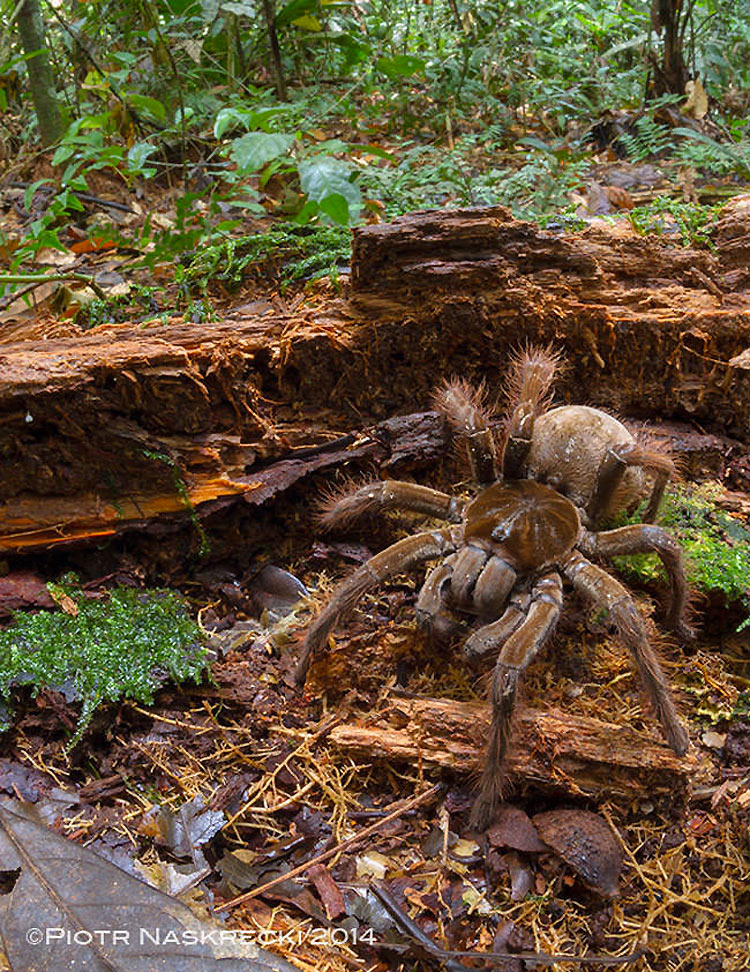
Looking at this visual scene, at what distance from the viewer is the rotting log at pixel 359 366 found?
2969 mm

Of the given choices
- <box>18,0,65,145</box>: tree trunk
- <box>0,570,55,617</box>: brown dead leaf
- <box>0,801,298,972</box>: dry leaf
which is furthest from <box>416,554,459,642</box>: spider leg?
<box>18,0,65,145</box>: tree trunk

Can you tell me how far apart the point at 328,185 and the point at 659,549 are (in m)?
1.95

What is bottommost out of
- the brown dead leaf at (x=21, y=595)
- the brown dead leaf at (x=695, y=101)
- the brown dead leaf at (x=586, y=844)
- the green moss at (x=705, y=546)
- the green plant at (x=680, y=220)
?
the brown dead leaf at (x=586, y=844)

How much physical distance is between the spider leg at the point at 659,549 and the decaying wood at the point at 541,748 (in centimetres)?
57

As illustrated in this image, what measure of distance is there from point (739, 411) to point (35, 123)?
552 cm

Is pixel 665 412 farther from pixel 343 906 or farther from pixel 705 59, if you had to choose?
pixel 705 59

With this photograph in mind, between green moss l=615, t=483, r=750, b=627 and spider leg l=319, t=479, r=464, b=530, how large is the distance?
71cm

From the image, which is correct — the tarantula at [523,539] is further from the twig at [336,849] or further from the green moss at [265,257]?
the green moss at [265,257]

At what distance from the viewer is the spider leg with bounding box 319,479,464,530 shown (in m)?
3.03

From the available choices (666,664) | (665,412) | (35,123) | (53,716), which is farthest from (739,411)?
(35,123)

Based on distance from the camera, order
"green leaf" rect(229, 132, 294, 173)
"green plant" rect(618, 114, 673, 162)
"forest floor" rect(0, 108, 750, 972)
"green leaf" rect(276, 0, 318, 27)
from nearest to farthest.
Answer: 1. "forest floor" rect(0, 108, 750, 972)
2. "green leaf" rect(229, 132, 294, 173)
3. "green leaf" rect(276, 0, 318, 27)
4. "green plant" rect(618, 114, 673, 162)

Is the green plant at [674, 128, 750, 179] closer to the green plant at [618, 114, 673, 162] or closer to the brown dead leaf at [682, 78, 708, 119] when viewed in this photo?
the green plant at [618, 114, 673, 162]

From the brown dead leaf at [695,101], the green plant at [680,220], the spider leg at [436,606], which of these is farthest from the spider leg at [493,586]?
the brown dead leaf at [695,101]

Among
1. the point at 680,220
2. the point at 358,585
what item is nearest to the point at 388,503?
the point at 358,585
